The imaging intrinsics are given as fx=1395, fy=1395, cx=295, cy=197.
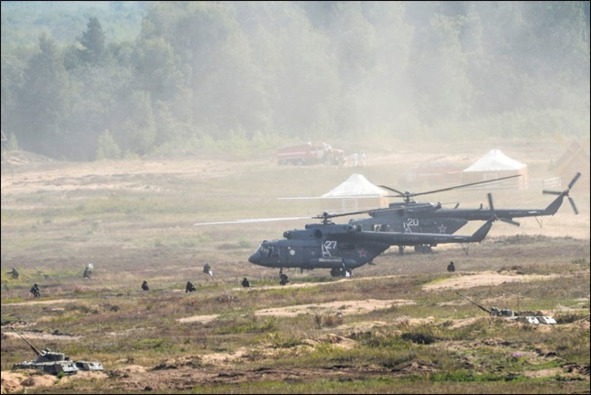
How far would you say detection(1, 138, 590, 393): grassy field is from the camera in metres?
37.8

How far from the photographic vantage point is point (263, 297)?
181ft

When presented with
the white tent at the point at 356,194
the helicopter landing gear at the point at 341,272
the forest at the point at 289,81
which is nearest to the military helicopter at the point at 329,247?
the helicopter landing gear at the point at 341,272

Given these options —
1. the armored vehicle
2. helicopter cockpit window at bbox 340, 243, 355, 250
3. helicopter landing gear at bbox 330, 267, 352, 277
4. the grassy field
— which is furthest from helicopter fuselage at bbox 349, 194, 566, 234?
the armored vehicle

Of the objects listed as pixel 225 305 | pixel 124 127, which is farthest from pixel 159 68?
pixel 225 305

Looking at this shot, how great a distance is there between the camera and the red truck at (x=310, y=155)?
99.1 metres

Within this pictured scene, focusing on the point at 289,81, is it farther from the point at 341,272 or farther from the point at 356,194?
the point at 341,272

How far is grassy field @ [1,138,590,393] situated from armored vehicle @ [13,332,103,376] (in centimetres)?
56

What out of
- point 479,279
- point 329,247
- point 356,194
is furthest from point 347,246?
point 356,194

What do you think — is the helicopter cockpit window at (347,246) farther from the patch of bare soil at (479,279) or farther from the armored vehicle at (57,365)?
the armored vehicle at (57,365)

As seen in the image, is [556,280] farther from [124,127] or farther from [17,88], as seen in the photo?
[17,88]

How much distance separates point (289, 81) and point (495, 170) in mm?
39477

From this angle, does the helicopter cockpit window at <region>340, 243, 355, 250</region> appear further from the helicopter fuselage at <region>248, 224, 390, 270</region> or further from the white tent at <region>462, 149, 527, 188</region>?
the white tent at <region>462, 149, 527, 188</region>

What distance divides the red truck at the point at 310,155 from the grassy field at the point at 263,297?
60.2 inches

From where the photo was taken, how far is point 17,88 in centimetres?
12312
